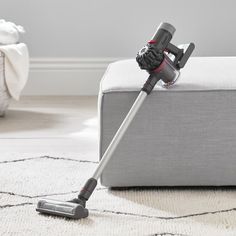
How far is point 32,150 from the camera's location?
2.57m

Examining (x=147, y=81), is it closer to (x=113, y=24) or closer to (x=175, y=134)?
(x=175, y=134)

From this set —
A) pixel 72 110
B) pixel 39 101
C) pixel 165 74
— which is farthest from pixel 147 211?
pixel 39 101

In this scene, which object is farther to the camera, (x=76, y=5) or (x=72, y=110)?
(x=76, y=5)

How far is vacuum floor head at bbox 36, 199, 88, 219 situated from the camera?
1.79 meters

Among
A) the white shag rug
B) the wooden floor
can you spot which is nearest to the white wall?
the wooden floor

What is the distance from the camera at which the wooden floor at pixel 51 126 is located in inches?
103

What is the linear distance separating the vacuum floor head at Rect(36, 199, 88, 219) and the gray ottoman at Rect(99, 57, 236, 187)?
250 mm

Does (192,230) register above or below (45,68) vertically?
above

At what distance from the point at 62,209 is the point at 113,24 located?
2.04 m

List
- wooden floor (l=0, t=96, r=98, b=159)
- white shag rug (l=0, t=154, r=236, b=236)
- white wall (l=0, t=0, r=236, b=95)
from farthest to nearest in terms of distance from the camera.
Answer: white wall (l=0, t=0, r=236, b=95) → wooden floor (l=0, t=96, r=98, b=159) → white shag rug (l=0, t=154, r=236, b=236)

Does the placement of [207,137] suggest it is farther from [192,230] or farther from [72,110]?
[72,110]

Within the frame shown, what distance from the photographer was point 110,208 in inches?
74.9

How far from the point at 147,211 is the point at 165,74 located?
1.25ft

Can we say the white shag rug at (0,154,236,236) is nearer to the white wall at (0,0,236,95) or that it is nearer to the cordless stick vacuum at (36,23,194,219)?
the cordless stick vacuum at (36,23,194,219)
